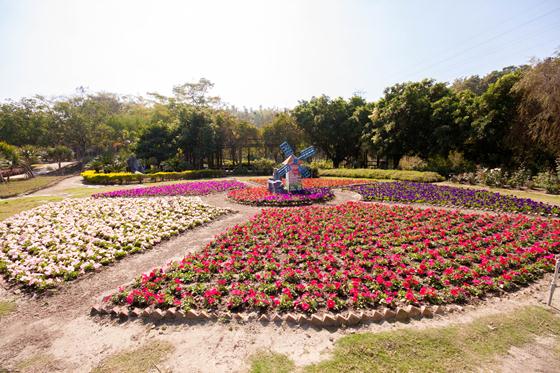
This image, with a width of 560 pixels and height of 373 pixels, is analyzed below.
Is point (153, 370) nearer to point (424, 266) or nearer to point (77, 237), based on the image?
point (424, 266)

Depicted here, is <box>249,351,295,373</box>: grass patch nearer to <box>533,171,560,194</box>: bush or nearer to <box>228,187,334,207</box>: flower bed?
<box>228,187,334,207</box>: flower bed

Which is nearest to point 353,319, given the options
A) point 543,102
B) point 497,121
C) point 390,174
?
point 390,174

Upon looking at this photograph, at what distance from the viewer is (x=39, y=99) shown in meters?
47.0

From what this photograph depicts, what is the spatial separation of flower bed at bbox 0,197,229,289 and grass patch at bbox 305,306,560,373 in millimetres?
7220

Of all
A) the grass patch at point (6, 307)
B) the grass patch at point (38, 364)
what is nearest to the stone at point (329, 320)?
Result: the grass patch at point (38, 364)

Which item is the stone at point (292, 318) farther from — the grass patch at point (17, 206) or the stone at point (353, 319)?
the grass patch at point (17, 206)

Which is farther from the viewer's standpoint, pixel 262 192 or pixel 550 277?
pixel 262 192

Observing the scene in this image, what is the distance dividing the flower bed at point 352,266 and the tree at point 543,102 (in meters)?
12.5

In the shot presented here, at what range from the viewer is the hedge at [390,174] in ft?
73.3

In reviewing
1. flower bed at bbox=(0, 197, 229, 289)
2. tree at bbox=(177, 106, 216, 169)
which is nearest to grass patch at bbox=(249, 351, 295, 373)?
flower bed at bbox=(0, 197, 229, 289)

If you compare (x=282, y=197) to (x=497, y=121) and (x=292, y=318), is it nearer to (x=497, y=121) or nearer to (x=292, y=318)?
(x=292, y=318)

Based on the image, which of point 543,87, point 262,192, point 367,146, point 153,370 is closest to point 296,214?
point 262,192

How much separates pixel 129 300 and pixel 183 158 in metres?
34.5

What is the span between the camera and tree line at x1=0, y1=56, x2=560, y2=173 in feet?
66.9
